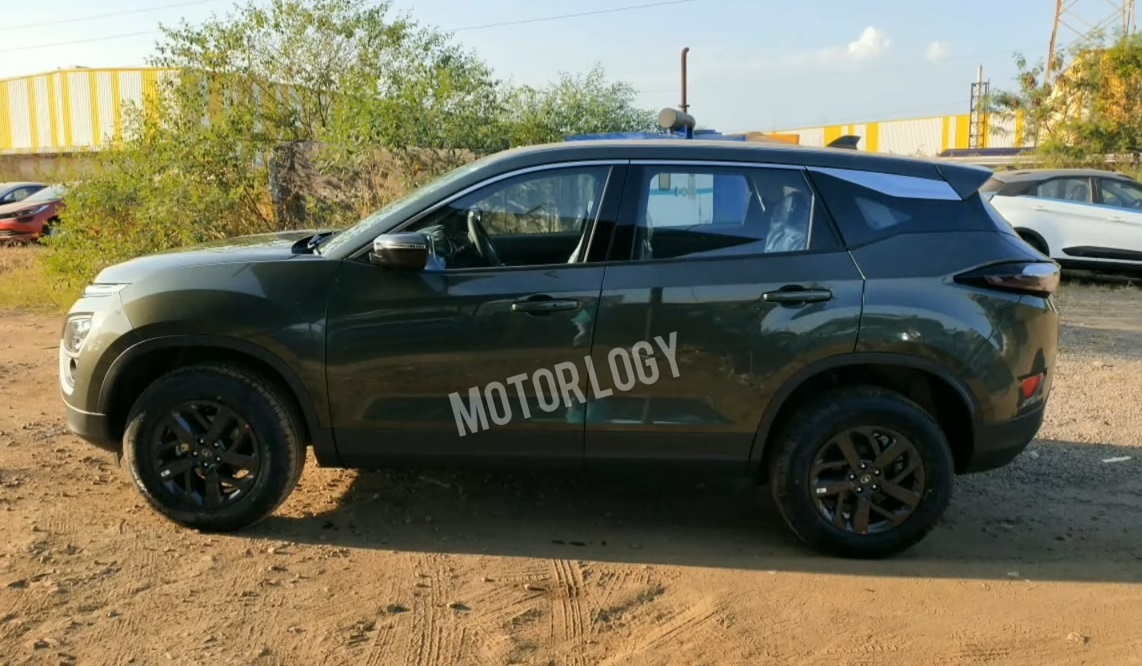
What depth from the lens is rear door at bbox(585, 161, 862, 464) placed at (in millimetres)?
4180

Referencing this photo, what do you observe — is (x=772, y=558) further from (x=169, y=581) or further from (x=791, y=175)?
(x=169, y=581)

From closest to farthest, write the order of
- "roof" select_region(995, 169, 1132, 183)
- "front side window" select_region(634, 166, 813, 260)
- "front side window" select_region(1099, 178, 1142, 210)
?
"front side window" select_region(634, 166, 813, 260)
"front side window" select_region(1099, 178, 1142, 210)
"roof" select_region(995, 169, 1132, 183)

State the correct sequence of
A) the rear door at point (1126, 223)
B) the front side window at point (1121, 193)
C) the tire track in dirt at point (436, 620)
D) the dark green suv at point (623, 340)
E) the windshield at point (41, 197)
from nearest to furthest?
the tire track in dirt at point (436, 620), the dark green suv at point (623, 340), the rear door at point (1126, 223), the front side window at point (1121, 193), the windshield at point (41, 197)

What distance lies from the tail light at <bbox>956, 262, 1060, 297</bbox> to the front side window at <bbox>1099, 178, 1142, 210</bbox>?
34.7ft

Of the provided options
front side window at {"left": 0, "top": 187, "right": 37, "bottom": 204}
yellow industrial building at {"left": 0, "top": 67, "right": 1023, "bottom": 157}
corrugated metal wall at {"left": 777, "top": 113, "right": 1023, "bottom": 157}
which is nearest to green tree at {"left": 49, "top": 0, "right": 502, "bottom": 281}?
front side window at {"left": 0, "top": 187, "right": 37, "bottom": 204}

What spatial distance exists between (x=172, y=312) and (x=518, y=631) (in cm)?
209

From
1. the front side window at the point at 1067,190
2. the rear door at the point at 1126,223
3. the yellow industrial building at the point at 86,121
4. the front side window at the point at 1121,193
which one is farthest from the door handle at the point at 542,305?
the yellow industrial building at the point at 86,121

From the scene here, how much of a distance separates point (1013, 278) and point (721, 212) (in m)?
1.31

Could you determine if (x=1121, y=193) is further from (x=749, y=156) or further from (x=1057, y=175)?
(x=749, y=156)

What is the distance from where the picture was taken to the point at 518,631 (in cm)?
362

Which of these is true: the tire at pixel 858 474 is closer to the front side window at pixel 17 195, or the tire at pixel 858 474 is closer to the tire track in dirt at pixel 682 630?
the tire track in dirt at pixel 682 630

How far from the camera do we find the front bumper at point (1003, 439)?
4.29m

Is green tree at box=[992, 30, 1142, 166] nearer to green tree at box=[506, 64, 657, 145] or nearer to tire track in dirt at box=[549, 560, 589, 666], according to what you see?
green tree at box=[506, 64, 657, 145]

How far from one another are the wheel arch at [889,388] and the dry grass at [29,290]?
977cm
